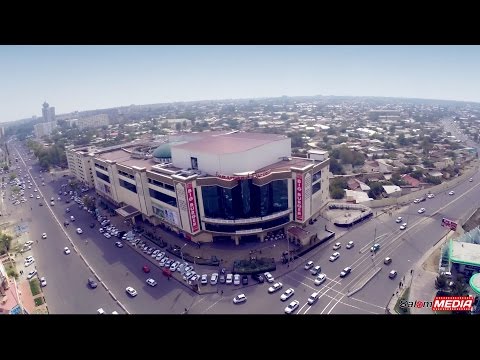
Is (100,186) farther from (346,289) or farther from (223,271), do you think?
(346,289)

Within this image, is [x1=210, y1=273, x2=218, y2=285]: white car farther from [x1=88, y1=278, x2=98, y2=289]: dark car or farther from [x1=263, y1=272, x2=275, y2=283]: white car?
[x1=88, y1=278, x2=98, y2=289]: dark car

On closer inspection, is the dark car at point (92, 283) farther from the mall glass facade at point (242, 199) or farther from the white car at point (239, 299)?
the white car at point (239, 299)

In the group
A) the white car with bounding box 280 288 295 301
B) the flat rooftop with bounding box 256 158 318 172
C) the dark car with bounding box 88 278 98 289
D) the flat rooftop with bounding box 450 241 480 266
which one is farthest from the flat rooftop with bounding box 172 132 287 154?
the flat rooftop with bounding box 450 241 480 266

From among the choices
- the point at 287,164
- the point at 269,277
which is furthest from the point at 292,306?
the point at 287,164

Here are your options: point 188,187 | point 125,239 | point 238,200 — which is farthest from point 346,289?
point 125,239

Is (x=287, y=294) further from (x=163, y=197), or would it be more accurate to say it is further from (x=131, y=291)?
(x=163, y=197)

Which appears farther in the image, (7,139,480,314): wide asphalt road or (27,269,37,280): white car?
(27,269,37,280): white car
